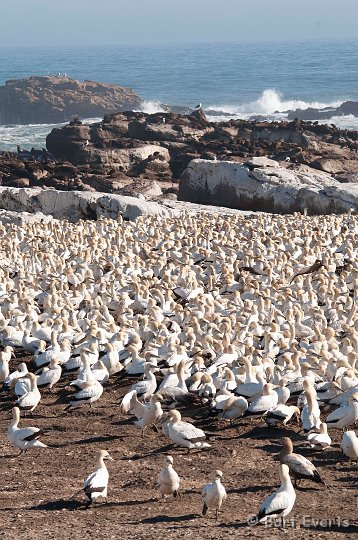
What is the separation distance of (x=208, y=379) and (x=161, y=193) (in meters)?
22.3

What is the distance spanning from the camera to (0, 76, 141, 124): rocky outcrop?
9431cm

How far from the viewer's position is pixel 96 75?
165m

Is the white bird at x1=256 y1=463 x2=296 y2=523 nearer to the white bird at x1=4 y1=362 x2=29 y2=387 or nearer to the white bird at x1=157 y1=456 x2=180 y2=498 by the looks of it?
the white bird at x1=157 y1=456 x2=180 y2=498

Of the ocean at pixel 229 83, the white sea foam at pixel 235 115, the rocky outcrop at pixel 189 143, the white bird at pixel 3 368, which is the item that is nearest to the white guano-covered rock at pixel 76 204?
the rocky outcrop at pixel 189 143

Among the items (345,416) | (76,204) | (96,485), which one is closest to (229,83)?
(76,204)

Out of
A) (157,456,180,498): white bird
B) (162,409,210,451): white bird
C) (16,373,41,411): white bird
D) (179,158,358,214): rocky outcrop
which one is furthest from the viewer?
(179,158,358,214): rocky outcrop

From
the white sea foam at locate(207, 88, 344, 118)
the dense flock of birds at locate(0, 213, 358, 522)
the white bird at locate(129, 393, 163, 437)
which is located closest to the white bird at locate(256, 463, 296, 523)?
the dense flock of birds at locate(0, 213, 358, 522)

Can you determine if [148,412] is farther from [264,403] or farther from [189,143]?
[189,143]

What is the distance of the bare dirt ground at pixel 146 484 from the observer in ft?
28.6

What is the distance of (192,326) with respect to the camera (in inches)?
614

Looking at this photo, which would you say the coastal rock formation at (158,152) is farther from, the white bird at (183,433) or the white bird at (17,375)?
the white bird at (183,433)

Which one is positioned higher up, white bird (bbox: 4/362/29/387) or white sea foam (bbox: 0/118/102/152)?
white bird (bbox: 4/362/29/387)

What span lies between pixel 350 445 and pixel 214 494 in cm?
194

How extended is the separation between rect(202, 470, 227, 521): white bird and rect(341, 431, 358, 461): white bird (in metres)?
1.80
